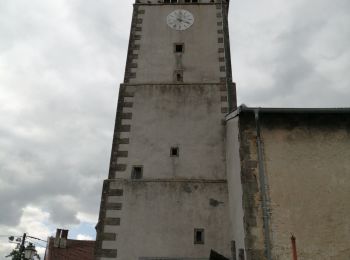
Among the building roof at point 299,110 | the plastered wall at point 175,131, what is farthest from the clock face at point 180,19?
the building roof at point 299,110

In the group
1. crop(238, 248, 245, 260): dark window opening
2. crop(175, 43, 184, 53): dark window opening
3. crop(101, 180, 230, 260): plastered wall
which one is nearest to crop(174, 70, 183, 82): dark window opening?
crop(175, 43, 184, 53): dark window opening

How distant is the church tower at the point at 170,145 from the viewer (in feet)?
31.7

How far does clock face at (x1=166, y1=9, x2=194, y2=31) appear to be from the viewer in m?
14.2

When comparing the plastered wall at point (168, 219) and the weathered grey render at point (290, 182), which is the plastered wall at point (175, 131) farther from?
the weathered grey render at point (290, 182)

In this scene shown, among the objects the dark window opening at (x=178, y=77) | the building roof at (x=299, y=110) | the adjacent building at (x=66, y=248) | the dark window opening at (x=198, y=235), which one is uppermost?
the dark window opening at (x=178, y=77)

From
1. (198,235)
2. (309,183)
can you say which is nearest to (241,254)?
(198,235)

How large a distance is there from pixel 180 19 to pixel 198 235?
8.49 meters

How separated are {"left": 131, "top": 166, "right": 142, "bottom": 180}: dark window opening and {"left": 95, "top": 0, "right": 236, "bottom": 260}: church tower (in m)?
0.03

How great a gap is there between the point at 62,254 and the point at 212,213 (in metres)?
18.4

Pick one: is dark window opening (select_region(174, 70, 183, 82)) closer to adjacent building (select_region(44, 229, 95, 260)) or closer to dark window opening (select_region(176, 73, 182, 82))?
dark window opening (select_region(176, 73, 182, 82))

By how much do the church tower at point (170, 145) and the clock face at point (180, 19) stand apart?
4 cm

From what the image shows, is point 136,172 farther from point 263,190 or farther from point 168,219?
point 263,190

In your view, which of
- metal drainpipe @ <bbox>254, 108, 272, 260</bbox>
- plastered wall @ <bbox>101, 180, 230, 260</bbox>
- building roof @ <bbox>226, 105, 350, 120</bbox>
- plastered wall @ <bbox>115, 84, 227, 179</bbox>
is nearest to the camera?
metal drainpipe @ <bbox>254, 108, 272, 260</bbox>

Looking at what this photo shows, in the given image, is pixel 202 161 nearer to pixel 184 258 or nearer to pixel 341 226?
pixel 184 258
